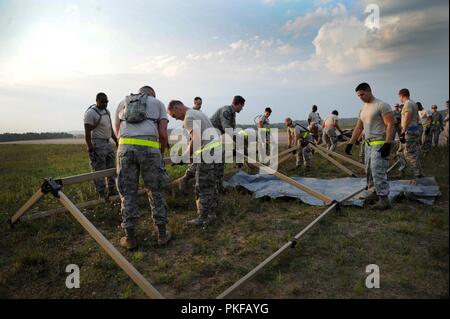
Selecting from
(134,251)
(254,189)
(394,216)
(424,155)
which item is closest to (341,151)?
(424,155)

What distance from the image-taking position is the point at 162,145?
4953 millimetres

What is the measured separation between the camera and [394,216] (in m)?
5.50

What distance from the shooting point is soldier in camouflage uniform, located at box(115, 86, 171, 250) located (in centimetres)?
440

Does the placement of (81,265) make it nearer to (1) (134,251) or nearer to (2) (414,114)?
(1) (134,251)

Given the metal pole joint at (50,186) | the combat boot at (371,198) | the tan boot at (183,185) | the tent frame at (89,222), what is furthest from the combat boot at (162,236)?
the combat boot at (371,198)

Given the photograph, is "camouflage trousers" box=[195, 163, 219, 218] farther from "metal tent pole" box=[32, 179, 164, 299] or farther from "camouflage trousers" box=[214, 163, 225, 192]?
"metal tent pole" box=[32, 179, 164, 299]

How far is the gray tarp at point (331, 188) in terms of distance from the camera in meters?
6.36

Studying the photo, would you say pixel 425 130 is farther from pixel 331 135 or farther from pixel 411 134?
pixel 411 134

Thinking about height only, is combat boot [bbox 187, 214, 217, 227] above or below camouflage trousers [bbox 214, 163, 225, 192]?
below

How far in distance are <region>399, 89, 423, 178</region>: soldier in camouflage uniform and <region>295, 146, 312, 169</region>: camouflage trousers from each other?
2789 millimetres

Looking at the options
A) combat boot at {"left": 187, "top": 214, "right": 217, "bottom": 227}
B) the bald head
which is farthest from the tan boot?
the bald head

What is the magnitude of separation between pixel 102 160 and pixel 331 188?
5423 millimetres

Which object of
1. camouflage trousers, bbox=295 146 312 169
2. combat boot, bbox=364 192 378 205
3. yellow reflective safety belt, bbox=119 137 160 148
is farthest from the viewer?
camouflage trousers, bbox=295 146 312 169
